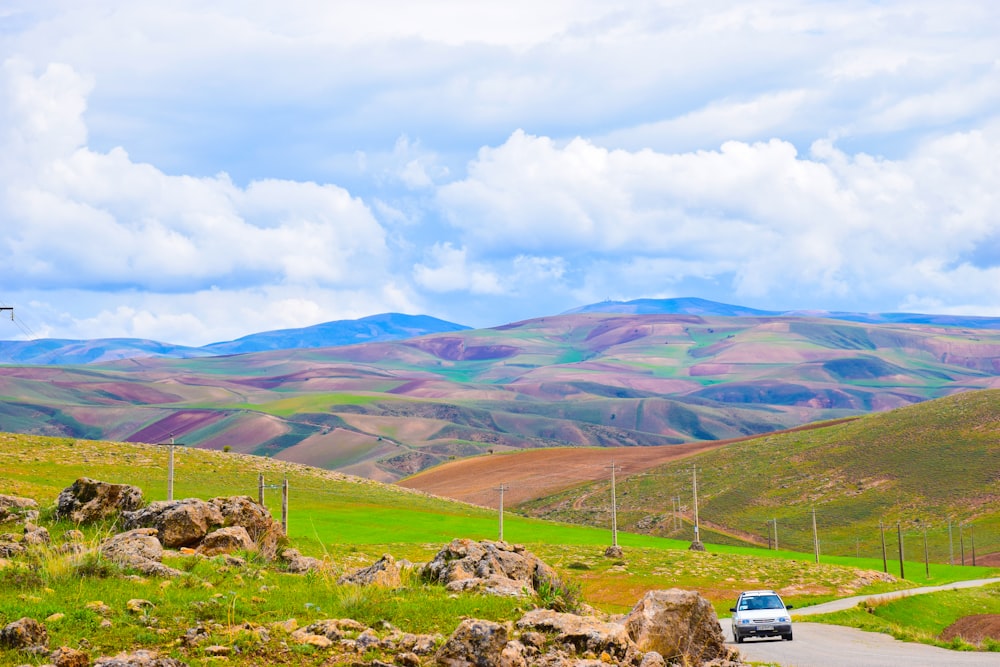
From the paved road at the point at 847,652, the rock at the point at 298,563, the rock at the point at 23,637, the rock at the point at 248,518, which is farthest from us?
the rock at the point at 248,518

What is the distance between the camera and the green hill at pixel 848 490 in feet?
392

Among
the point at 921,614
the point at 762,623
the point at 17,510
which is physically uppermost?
the point at 17,510

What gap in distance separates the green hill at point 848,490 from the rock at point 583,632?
101430mm

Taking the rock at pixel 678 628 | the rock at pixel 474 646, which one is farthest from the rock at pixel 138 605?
the rock at pixel 678 628

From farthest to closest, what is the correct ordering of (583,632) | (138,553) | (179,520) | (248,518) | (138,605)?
(248,518) < (179,520) < (138,553) < (583,632) < (138,605)

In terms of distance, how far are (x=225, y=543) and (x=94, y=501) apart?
23.9ft

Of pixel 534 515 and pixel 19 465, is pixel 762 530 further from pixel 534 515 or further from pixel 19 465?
pixel 19 465

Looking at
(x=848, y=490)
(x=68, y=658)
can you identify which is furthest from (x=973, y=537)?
(x=68, y=658)

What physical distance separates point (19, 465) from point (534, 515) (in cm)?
8366

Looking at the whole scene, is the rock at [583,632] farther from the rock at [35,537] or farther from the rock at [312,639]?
the rock at [35,537]

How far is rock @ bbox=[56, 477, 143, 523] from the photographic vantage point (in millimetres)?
30922

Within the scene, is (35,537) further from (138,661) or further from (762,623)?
(762,623)

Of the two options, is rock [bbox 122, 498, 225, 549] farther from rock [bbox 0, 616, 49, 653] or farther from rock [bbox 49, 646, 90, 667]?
rock [bbox 49, 646, 90, 667]

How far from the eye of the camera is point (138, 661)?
14.8 m
